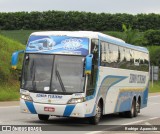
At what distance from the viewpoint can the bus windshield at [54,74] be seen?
18.0 metres

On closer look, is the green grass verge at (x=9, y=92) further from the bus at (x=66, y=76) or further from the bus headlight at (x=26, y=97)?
the bus headlight at (x=26, y=97)

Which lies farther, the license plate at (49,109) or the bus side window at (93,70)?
the bus side window at (93,70)

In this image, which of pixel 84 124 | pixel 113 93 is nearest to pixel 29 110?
pixel 84 124

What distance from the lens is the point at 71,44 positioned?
727 inches

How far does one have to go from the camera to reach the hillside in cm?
3534

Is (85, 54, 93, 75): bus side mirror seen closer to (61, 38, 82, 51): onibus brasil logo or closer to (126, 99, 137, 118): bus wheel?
(61, 38, 82, 51): onibus brasil logo

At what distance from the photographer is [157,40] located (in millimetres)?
89438

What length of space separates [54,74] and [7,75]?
23.0 meters

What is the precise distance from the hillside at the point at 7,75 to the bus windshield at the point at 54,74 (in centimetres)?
1469

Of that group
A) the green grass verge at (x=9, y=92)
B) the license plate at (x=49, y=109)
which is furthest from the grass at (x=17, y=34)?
the license plate at (x=49, y=109)

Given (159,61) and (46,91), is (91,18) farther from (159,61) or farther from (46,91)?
(46,91)

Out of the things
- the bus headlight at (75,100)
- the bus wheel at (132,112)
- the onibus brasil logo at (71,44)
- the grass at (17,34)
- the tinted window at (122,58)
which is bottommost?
the bus wheel at (132,112)

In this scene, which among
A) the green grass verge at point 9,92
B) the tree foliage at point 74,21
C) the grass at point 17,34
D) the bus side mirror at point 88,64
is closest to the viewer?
the bus side mirror at point 88,64

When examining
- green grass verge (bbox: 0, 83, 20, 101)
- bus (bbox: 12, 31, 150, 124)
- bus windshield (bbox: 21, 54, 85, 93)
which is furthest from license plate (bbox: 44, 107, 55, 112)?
green grass verge (bbox: 0, 83, 20, 101)
